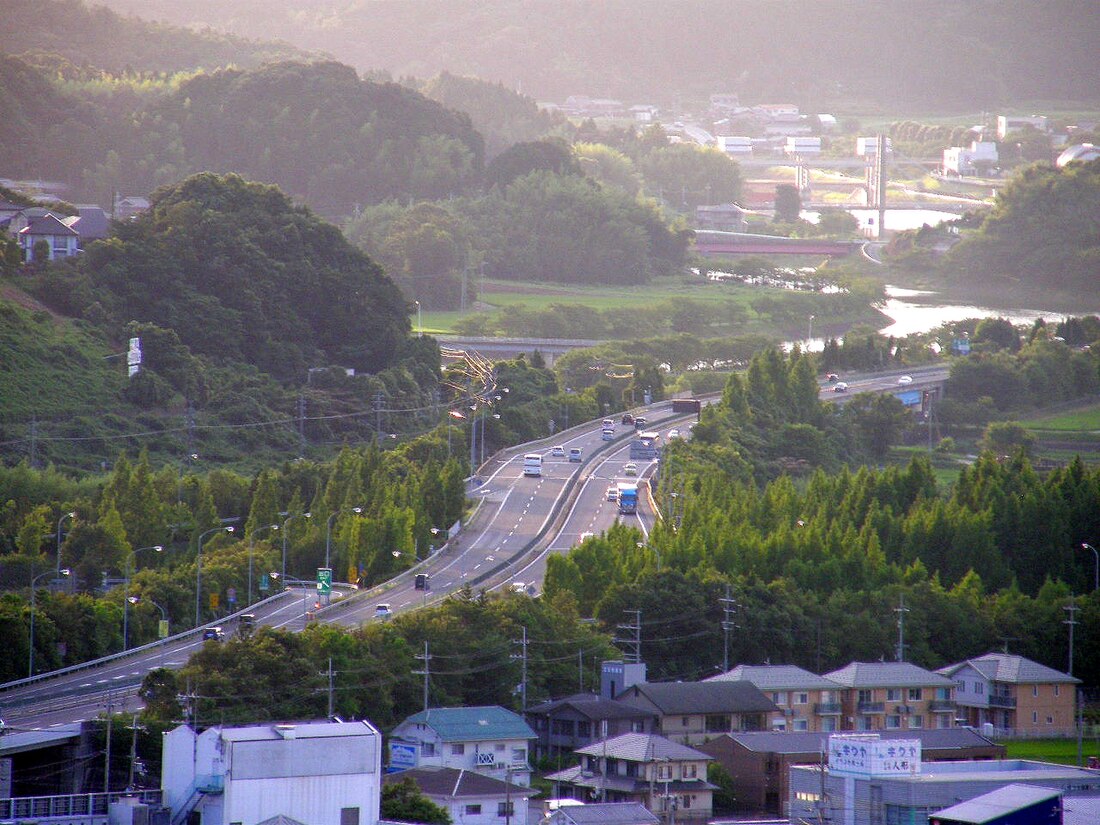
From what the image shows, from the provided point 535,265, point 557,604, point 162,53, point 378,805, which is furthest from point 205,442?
point 162,53

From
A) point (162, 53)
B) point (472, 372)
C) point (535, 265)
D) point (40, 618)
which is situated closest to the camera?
point (40, 618)

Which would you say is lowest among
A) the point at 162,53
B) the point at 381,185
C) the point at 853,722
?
the point at 853,722

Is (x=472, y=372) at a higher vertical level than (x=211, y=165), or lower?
lower

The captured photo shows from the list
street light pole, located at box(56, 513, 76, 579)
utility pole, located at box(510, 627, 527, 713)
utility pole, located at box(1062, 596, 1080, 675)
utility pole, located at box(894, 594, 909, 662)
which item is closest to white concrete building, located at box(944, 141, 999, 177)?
utility pole, located at box(1062, 596, 1080, 675)

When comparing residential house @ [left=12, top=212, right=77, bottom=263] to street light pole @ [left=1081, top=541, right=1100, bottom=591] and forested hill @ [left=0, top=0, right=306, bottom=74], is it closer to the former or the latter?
street light pole @ [left=1081, top=541, right=1100, bottom=591]

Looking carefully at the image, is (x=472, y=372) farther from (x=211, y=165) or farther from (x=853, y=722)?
(x=211, y=165)

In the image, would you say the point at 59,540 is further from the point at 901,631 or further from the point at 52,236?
the point at 52,236
